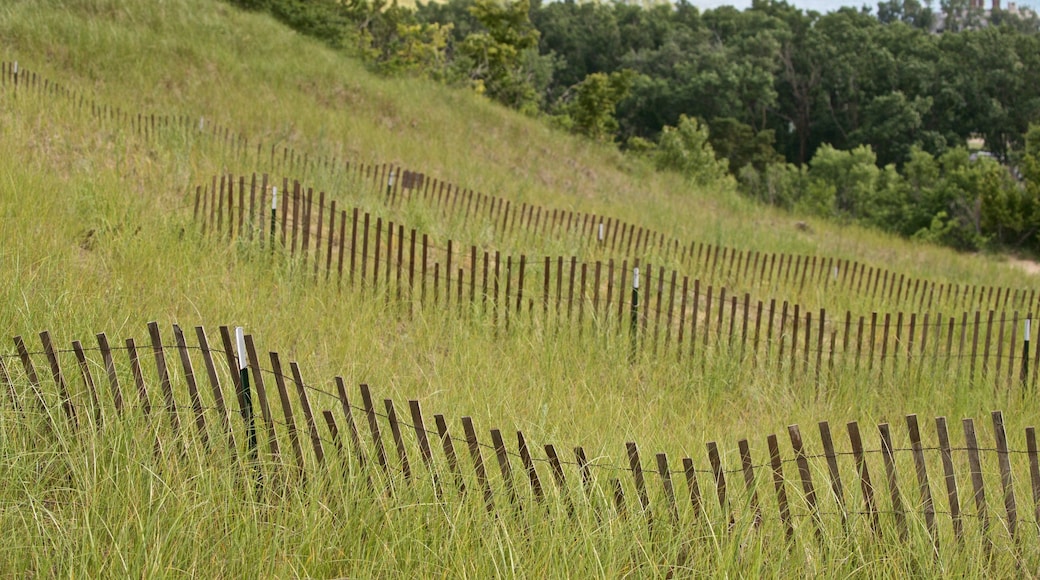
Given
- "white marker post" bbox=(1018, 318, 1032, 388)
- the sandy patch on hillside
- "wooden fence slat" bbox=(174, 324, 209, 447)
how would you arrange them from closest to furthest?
"wooden fence slat" bbox=(174, 324, 209, 447), "white marker post" bbox=(1018, 318, 1032, 388), the sandy patch on hillside

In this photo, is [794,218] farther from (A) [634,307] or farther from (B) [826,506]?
(B) [826,506]

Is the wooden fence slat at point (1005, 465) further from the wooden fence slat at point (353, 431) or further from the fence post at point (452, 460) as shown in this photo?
the wooden fence slat at point (353, 431)

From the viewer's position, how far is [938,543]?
10.7ft

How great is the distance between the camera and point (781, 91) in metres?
66.5

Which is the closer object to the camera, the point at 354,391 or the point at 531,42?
the point at 354,391

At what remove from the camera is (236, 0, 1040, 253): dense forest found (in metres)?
29.1

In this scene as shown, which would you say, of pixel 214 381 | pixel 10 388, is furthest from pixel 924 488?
pixel 10 388

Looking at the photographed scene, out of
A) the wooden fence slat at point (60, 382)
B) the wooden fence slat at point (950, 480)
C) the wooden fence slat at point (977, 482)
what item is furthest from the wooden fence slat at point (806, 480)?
the wooden fence slat at point (60, 382)

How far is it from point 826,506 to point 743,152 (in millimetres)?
51102

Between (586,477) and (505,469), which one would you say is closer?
(505,469)

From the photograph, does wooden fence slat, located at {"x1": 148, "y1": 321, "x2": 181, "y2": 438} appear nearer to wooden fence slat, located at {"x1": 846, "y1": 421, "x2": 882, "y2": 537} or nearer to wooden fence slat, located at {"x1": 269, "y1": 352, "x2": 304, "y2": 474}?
wooden fence slat, located at {"x1": 269, "y1": 352, "x2": 304, "y2": 474}

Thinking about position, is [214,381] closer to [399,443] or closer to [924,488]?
[399,443]

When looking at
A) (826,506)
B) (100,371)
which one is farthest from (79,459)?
(826,506)

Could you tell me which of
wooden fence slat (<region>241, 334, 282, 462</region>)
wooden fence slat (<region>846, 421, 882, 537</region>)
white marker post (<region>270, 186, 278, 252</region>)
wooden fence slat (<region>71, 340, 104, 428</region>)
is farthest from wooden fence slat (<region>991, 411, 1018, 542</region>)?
white marker post (<region>270, 186, 278, 252</region>)
